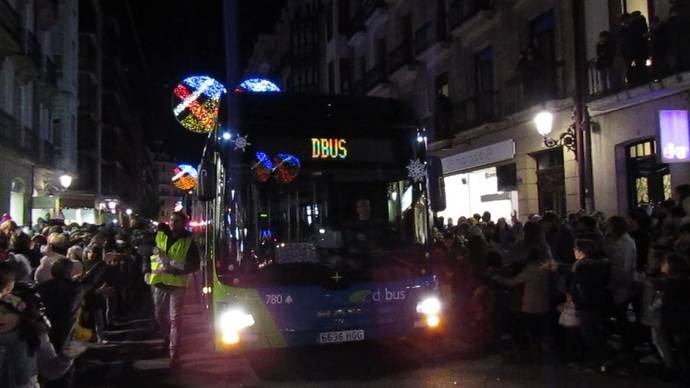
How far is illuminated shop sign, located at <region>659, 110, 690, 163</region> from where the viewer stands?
39.1 ft

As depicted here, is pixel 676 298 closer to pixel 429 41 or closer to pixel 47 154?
pixel 429 41

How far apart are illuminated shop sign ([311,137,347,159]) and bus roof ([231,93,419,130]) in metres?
0.20

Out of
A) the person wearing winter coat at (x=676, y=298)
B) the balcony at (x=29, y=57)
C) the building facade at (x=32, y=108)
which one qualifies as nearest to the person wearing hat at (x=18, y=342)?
the person wearing winter coat at (x=676, y=298)

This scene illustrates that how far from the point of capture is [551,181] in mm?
17781

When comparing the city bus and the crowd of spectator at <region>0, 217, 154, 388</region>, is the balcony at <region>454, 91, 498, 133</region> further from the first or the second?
the city bus

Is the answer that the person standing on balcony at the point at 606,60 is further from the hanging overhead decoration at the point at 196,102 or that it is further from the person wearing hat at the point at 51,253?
the person wearing hat at the point at 51,253

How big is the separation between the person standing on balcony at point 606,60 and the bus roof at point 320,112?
8348 millimetres

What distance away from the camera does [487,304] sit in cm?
910

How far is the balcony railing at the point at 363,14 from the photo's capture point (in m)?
27.2

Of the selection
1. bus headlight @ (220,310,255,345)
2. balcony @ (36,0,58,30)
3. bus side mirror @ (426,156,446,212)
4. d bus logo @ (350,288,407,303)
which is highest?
balcony @ (36,0,58,30)

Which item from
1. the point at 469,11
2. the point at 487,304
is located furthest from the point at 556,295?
the point at 469,11

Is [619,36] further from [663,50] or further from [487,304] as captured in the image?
[487,304]

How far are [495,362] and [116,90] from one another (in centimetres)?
5669

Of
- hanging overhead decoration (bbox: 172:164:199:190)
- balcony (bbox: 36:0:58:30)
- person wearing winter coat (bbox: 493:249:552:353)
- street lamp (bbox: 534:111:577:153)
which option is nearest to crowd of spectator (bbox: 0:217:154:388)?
person wearing winter coat (bbox: 493:249:552:353)
